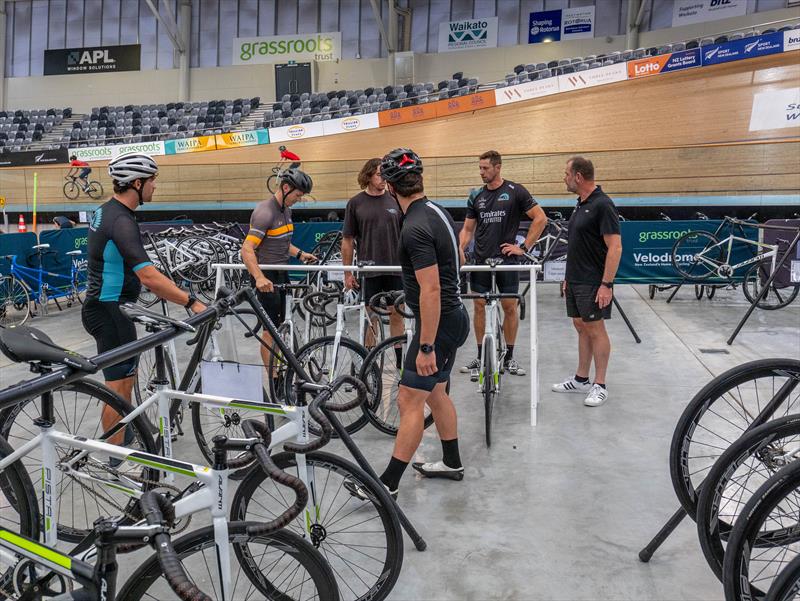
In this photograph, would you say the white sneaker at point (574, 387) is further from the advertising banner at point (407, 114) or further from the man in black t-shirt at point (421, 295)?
the advertising banner at point (407, 114)

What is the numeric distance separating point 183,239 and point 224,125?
12.3 meters

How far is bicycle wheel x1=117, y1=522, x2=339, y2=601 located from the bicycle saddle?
594mm

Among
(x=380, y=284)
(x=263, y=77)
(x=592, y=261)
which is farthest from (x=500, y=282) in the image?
(x=263, y=77)

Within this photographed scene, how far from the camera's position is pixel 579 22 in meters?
22.6

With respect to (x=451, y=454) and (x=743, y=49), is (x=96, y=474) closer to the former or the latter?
(x=451, y=454)

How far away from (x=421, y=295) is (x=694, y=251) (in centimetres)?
701

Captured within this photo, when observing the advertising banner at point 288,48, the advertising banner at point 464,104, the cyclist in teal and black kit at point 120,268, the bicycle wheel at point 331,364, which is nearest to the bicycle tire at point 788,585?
the cyclist in teal and black kit at point 120,268

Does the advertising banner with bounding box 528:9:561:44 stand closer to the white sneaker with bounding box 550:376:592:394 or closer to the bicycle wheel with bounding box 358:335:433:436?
the white sneaker with bounding box 550:376:592:394

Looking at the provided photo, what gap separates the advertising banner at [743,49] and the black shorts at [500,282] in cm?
1311

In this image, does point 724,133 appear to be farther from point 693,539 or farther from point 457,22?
point 693,539

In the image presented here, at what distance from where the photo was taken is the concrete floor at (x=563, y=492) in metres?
2.85

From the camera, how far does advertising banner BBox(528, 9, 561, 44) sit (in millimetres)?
22969

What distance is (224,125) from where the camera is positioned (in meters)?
21.9

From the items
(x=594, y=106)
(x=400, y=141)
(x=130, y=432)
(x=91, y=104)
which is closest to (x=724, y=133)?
(x=594, y=106)
